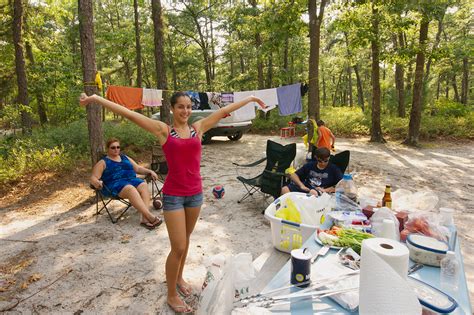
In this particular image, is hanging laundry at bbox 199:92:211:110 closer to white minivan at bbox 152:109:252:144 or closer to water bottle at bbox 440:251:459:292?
white minivan at bbox 152:109:252:144

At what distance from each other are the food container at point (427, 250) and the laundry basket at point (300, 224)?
2.97ft

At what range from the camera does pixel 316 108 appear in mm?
7203

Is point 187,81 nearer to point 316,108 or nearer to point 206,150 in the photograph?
point 206,150

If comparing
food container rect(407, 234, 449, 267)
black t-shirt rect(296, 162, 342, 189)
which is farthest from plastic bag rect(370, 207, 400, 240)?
black t-shirt rect(296, 162, 342, 189)

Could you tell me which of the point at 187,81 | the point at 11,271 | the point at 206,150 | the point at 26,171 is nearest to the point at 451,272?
the point at 11,271

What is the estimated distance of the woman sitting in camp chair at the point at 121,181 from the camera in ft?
12.8

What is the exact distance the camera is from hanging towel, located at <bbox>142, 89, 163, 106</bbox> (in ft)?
24.0

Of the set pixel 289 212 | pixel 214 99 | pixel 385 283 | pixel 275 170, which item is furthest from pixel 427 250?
pixel 214 99

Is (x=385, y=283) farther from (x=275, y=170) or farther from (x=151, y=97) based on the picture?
(x=151, y=97)

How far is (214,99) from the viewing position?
350 inches

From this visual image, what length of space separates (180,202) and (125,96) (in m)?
5.76

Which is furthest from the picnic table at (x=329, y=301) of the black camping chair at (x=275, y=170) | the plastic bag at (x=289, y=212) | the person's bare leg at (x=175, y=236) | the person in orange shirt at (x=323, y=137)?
the person in orange shirt at (x=323, y=137)

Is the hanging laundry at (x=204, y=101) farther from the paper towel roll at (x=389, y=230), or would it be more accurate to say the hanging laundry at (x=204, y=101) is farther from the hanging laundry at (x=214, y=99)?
the paper towel roll at (x=389, y=230)

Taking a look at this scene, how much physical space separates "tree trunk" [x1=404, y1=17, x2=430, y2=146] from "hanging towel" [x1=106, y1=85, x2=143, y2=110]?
25.5 ft
